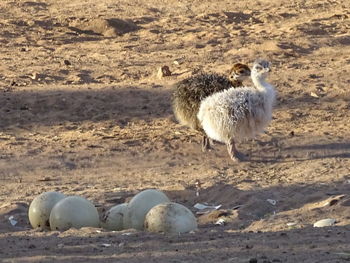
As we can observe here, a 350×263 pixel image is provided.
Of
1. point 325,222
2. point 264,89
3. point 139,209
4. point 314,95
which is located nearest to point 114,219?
point 139,209

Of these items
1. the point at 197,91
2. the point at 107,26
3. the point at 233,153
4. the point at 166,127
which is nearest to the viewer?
the point at 233,153

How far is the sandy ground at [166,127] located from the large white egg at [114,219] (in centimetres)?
40

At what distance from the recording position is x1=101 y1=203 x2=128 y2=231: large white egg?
8203mm

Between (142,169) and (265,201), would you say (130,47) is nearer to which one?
(142,169)

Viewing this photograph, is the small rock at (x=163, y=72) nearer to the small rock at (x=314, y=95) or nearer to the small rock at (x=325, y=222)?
the small rock at (x=314, y=95)

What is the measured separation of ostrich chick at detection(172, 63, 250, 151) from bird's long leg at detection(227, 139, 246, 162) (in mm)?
437

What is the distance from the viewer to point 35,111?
1288 centimetres

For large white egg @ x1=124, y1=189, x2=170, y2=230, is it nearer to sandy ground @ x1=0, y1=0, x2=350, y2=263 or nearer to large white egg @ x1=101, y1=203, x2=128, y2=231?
large white egg @ x1=101, y1=203, x2=128, y2=231

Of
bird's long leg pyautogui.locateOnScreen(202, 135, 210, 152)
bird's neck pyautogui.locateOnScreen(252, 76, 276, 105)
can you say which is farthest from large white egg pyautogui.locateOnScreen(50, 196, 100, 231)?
bird's long leg pyautogui.locateOnScreen(202, 135, 210, 152)

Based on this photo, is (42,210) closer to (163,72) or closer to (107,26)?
(163,72)

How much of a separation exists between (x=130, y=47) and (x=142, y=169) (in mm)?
6174

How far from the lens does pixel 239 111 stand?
10.5 metres

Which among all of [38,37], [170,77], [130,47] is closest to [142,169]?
[170,77]

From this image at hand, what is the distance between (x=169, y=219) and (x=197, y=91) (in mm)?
3520
